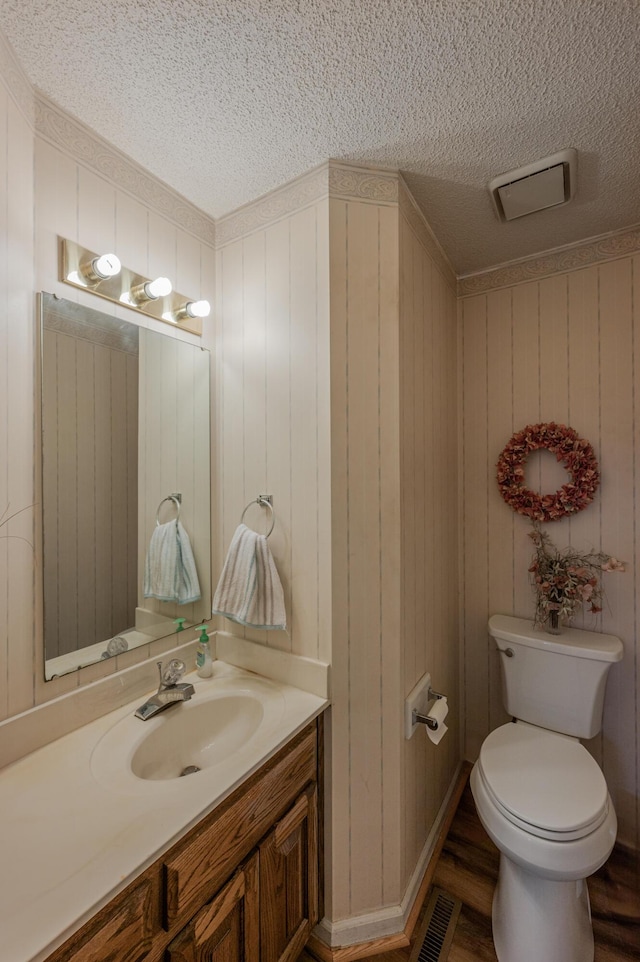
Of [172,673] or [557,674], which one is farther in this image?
[557,674]

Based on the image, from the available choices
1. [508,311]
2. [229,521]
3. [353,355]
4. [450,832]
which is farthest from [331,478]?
[450,832]

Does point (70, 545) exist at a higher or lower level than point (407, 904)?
higher

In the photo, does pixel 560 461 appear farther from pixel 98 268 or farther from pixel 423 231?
pixel 98 268

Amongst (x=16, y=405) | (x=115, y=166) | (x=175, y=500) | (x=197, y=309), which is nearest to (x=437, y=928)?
(x=175, y=500)

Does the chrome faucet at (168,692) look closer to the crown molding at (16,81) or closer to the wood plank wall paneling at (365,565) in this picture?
the wood plank wall paneling at (365,565)

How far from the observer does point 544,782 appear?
4.23 feet

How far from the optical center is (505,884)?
1.30 metres

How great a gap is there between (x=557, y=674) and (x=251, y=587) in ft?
4.12

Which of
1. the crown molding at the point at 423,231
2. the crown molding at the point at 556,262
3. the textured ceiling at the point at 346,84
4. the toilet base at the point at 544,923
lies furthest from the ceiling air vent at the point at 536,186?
the toilet base at the point at 544,923

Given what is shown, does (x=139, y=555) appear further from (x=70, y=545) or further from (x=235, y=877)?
(x=235, y=877)

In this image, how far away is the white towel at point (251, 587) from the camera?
133 cm

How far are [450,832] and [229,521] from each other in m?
1.59

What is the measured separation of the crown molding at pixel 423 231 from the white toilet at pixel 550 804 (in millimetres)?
1623

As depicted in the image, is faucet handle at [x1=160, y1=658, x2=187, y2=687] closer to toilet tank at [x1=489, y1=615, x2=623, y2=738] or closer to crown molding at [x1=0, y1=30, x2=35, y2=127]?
toilet tank at [x1=489, y1=615, x2=623, y2=738]
